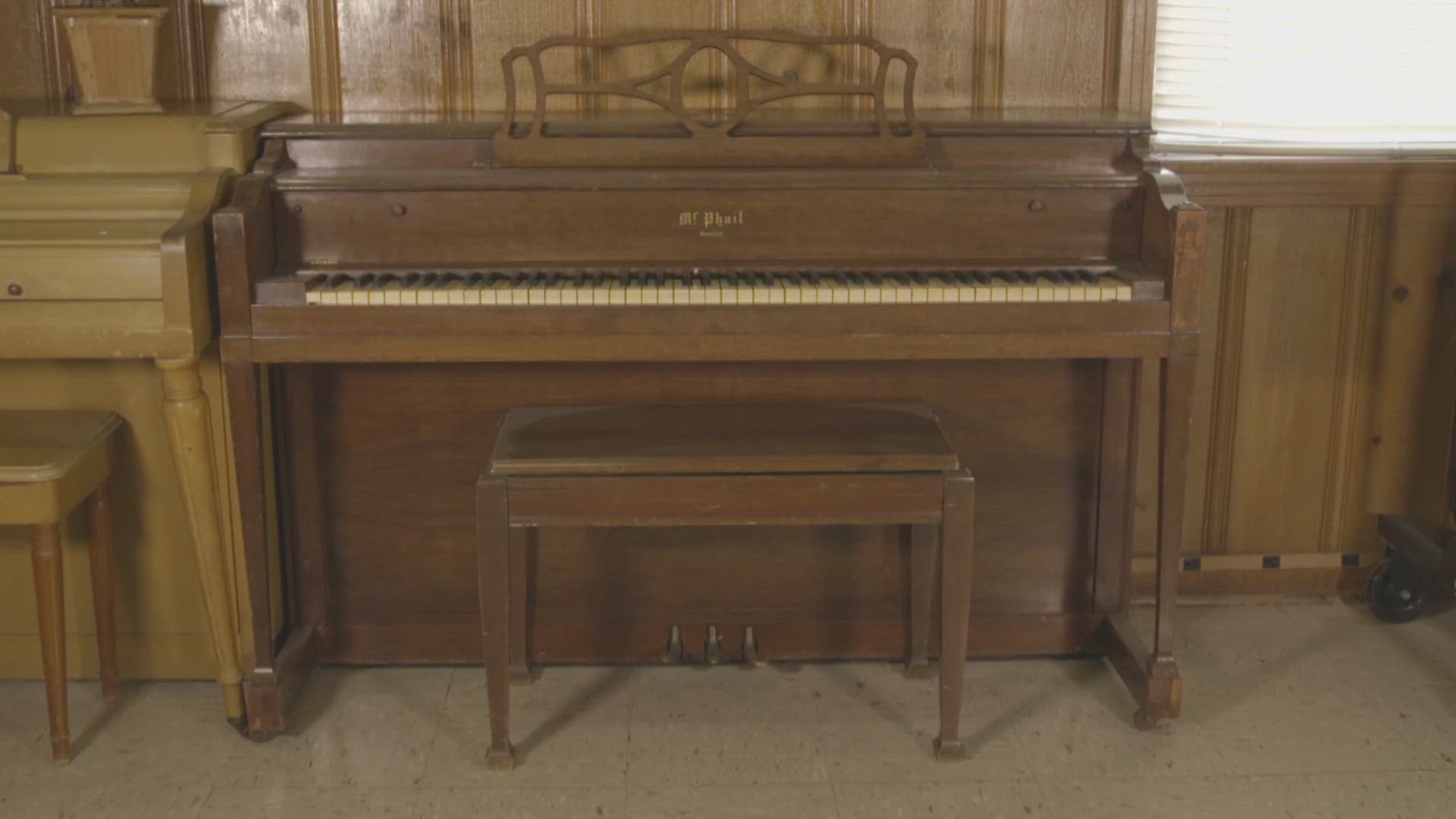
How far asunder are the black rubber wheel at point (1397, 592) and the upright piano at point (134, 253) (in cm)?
236

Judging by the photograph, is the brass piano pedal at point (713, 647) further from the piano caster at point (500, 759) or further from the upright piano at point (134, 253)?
the upright piano at point (134, 253)

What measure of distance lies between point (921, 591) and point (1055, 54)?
3.64ft

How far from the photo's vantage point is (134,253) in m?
2.50

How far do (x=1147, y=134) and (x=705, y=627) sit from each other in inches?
49.9

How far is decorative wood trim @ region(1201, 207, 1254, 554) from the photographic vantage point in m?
3.24

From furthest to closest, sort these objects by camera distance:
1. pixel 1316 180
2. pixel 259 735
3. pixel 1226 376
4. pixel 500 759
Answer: pixel 1226 376 → pixel 1316 180 → pixel 259 735 → pixel 500 759

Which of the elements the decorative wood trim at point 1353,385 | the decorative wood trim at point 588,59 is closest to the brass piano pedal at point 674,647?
the decorative wood trim at point 588,59

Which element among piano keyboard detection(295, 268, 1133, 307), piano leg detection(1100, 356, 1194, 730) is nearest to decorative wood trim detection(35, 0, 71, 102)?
piano keyboard detection(295, 268, 1133, 307)

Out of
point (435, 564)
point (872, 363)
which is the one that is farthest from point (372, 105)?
point (872, 363)

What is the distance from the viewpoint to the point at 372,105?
121 inches

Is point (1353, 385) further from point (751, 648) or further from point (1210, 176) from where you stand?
point (751, 648)

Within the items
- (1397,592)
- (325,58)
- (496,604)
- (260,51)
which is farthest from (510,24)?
(1397,592)

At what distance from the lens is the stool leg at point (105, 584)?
2.82 metres

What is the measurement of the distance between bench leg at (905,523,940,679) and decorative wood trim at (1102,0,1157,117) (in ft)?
3.06
